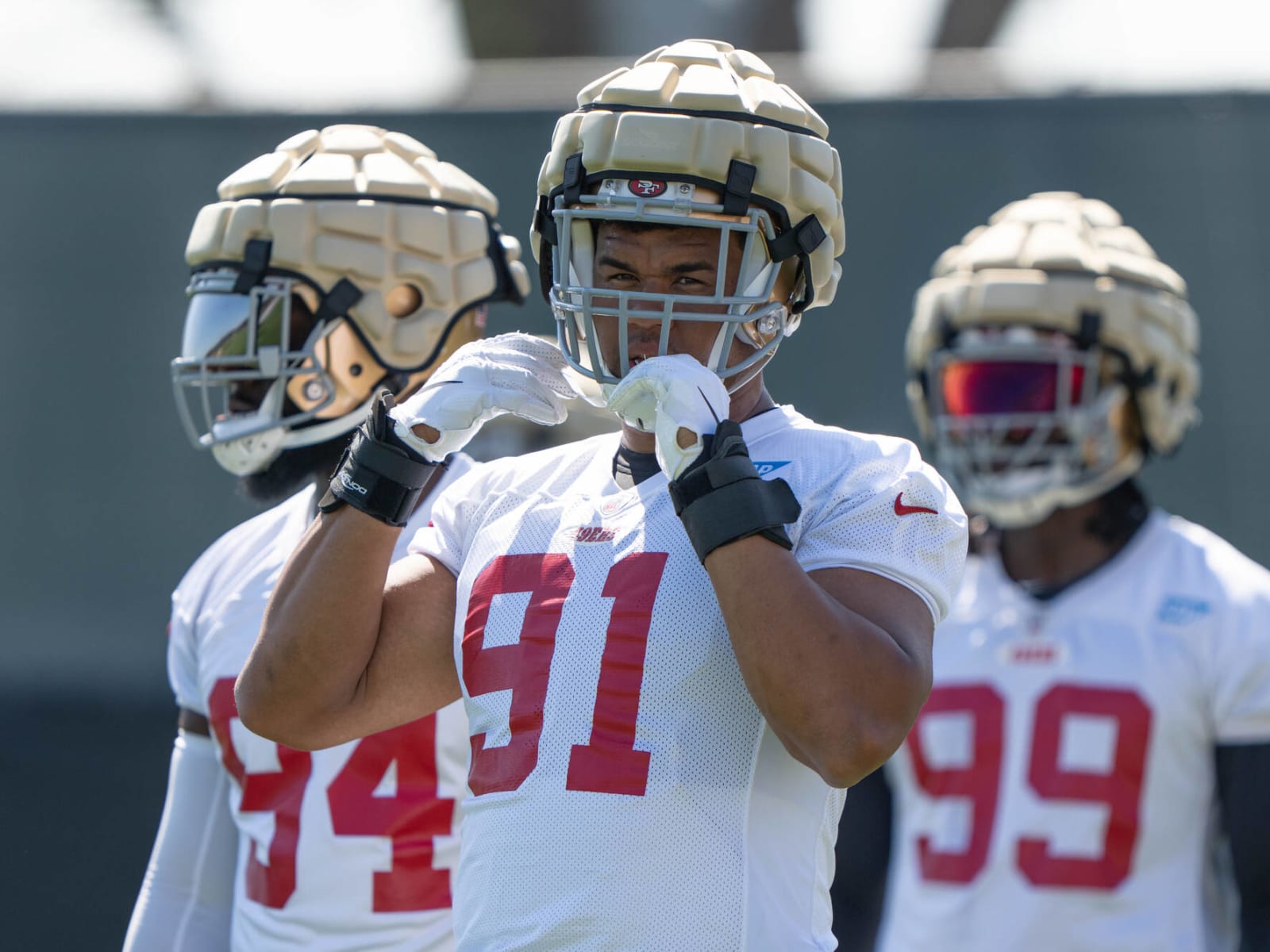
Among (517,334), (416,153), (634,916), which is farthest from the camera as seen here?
(416,153)

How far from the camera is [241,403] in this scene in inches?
115

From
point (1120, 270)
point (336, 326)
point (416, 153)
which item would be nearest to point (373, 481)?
point (336, 326)

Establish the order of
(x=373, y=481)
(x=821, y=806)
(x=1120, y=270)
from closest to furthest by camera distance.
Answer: (x=821, y=806) → (x=373, y=481) → (x=1120, y=270)

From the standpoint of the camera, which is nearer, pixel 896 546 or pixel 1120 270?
pixel 896 546

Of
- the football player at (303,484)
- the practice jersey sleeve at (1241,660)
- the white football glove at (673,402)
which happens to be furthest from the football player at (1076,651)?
the white football glove at (673,402)

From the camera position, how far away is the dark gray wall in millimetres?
6258

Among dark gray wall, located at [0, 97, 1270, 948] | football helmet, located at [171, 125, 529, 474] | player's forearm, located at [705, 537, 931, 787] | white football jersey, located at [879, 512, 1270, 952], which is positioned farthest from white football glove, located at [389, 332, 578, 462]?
dark gray wall, located at [0, 97, 1270, 948]

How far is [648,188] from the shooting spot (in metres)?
2.07

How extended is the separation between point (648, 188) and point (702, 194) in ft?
0.23

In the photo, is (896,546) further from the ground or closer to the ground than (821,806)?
further from the ground

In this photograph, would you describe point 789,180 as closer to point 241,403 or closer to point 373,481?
point 373,481

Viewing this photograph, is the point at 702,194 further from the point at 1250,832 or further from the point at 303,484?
the point at 1250,832

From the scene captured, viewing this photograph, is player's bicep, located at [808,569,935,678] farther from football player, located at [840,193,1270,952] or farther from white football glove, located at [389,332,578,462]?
football player, located at [840,193,1270,952]

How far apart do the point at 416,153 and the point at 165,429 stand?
3.84m
